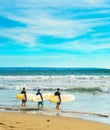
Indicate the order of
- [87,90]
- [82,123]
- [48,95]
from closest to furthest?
[82,123] → [48,95] → [87,90]

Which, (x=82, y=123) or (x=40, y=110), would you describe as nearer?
(x=82, y=123)

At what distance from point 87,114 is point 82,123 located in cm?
382

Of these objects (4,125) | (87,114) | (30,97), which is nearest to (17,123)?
(4,125)

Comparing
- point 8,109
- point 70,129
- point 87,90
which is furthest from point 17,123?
point 87,90

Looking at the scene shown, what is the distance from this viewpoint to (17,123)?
572 inches

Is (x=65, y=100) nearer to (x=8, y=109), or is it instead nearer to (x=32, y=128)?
(x=8, y=109)

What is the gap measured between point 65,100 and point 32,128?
38.1ft

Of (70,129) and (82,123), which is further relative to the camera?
(82,123)

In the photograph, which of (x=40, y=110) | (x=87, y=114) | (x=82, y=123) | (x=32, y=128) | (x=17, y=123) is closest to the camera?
(x=32, y=128)

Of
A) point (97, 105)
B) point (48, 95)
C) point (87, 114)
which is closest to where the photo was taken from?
point (87, 114)

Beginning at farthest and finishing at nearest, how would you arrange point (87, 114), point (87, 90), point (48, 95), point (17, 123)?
point (87, 90), point (48, 95), point (87, 114), point (17, 123)

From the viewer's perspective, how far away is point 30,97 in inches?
1046

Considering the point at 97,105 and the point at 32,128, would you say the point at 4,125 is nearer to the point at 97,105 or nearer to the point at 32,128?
the point at 32,128

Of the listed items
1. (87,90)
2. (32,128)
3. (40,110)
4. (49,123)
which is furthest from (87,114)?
(87,90)
